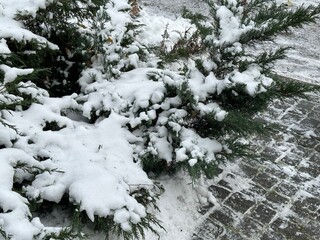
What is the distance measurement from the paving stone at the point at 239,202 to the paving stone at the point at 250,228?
0.13m

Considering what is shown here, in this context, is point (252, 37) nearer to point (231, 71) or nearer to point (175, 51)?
point (231, 71)

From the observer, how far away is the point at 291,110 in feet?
16.8

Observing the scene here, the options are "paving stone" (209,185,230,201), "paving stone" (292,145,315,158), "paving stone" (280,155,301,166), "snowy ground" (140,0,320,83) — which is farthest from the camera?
"snowy ground" (140,0,320,83)

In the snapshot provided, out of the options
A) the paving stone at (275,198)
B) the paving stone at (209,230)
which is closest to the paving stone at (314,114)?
the paving stone at (275,198)

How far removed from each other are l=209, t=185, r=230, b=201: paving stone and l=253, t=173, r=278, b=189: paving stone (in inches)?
13.9

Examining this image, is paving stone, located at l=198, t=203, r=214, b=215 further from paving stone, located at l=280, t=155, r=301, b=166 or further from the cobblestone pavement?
paving stone, located at l=280, t=155, r=301, b=166

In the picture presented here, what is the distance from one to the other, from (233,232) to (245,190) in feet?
1.83

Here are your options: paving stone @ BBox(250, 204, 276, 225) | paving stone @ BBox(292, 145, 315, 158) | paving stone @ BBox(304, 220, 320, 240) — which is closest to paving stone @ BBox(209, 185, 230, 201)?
paving stone @ BBox(250, 204, 276, 225)

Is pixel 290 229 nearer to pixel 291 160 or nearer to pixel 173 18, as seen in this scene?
pixel 291 160

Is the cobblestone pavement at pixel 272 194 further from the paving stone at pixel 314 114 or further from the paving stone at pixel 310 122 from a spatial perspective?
the paving stone at pixel 314 114

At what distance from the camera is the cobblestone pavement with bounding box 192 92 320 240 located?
10.9 ft

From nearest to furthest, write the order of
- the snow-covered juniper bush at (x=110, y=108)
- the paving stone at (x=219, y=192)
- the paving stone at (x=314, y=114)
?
the snow-covered juniper bush at (x=110, y=108), the paving stone at (x=219, y=192), the paving stone at (x=314, y=114)

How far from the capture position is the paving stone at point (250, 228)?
3266mm

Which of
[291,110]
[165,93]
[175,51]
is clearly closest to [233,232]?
[165,93]
